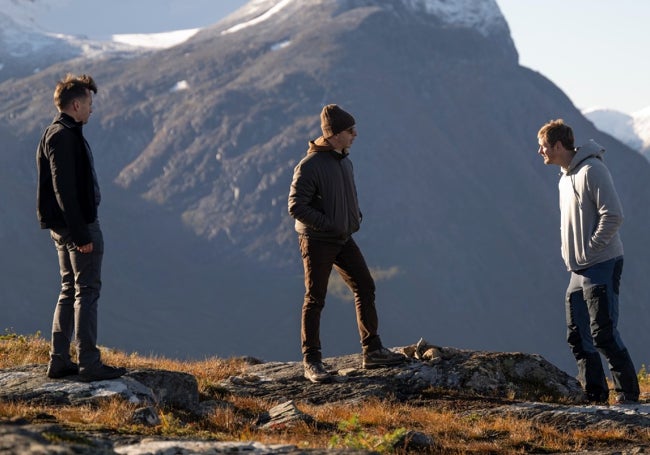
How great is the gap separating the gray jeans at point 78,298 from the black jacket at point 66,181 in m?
0.21

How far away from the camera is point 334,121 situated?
12070mm

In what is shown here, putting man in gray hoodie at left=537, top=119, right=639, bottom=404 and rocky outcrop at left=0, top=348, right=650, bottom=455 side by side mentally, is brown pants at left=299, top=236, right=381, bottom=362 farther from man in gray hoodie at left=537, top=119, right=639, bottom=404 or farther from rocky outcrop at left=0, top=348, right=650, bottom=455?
man in gray hoodie at left=537, top=119, right=639, bottom=404

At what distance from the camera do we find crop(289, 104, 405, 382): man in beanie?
1201 cm

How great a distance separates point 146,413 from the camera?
9.00 meters

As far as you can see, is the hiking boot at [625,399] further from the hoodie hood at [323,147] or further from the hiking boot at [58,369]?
the hiking boot at [58,369]

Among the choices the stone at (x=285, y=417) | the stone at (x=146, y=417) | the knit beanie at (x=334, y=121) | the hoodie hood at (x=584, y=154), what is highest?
the knit beanie at (x=334, y=121)

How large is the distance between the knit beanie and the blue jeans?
137 inches

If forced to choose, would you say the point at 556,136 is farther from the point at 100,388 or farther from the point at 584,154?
the point at 100,388

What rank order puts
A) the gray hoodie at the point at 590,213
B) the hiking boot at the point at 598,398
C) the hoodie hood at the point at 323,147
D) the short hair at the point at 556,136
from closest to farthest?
the gray hoodie at the point at 590,213, the short hair at the point at 556,136, the hoodie hood at the point at 323,147, the hiking boot at the point at 598,398

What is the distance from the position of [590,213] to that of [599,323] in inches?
53.4

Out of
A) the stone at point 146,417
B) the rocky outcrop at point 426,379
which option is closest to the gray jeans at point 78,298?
the stone at point 146,417

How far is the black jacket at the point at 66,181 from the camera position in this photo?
395 inches

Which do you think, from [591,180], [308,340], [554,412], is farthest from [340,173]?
[554,412]

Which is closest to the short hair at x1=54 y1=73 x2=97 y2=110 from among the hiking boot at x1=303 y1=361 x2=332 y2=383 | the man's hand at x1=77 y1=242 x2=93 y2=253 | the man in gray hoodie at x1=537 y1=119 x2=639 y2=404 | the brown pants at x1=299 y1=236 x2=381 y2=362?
the man's hand at x1=77 y1=242 x2=93 y2=253
